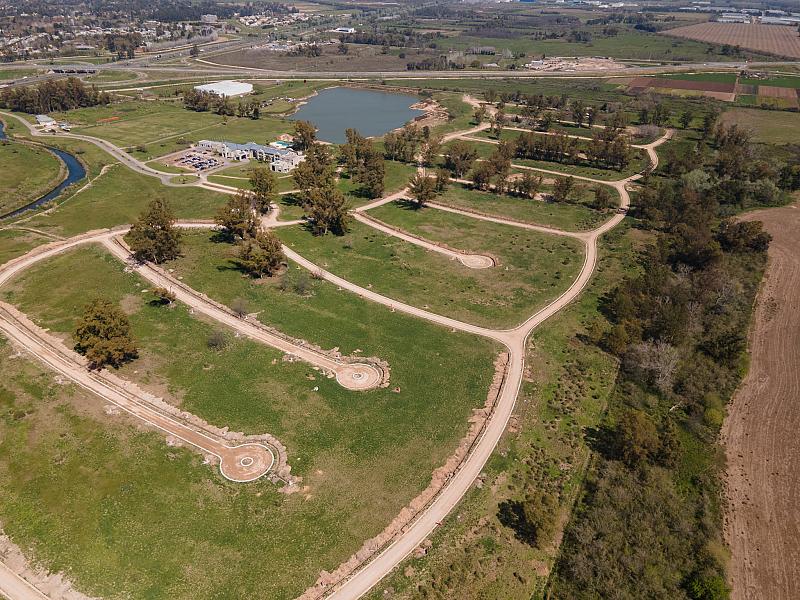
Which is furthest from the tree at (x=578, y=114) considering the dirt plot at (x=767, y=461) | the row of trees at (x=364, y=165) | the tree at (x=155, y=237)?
the tree at (x=155, y=237)

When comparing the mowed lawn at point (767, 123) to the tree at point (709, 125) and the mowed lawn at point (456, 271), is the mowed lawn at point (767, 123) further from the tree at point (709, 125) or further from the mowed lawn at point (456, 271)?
the mowed lawn at point (456, 271)

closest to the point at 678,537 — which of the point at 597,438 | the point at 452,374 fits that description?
the point at 597,438

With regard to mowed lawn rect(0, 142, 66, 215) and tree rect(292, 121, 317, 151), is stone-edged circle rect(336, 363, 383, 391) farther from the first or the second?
tree rect(292, 121, 317, 151)

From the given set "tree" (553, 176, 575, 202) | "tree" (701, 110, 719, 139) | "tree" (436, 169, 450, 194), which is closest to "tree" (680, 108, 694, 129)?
"tree" (701, 110, 719, 139)

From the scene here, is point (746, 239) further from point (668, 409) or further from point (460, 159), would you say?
point (460, 159)

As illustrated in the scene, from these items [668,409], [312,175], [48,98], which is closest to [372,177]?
[312,175]
